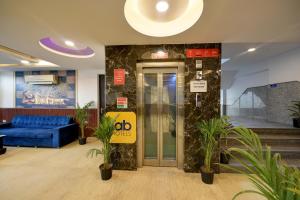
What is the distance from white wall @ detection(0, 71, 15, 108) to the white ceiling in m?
3.93

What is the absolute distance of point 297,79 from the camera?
3.93 m

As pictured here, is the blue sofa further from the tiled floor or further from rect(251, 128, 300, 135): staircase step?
rect(251, 128, 300, 135): staircase step

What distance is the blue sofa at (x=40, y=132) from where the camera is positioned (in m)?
4.32

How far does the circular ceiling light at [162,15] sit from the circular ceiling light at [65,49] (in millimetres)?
2027

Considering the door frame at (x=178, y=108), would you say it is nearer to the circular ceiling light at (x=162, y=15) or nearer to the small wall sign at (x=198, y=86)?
the small wall sign at (x=198, y=86)

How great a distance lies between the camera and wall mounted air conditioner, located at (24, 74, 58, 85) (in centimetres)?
551

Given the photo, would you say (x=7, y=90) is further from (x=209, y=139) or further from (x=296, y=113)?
(x=296, y=113)

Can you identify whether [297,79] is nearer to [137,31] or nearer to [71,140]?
[137,31]

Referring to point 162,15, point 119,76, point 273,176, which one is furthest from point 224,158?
point 162,15

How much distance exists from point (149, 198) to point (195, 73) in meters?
2.36

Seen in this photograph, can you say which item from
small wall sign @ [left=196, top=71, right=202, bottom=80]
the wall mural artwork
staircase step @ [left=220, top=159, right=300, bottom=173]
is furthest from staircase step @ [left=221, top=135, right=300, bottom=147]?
the wall mural artwork

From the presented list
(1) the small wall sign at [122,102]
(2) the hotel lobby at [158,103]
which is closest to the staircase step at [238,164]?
(2) the hotel lobby at [158,103]

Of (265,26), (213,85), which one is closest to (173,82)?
(213,85)

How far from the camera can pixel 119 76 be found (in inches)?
122
